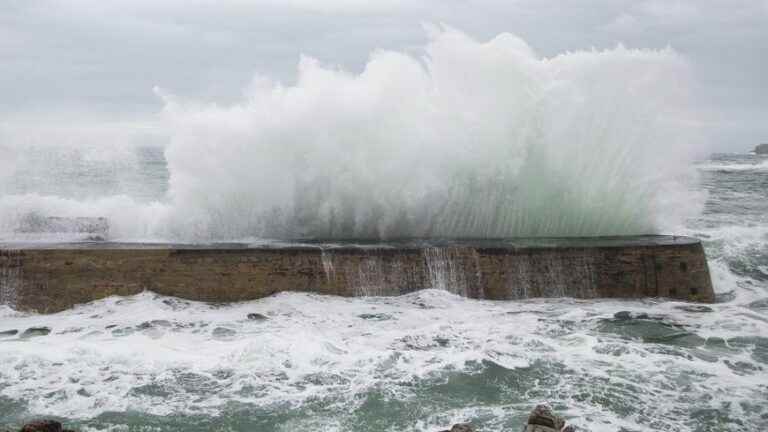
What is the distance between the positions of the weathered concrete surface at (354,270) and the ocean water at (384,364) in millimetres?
248

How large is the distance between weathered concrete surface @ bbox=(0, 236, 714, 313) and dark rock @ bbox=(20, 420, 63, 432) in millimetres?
4411

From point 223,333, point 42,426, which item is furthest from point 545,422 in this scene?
point 223,333

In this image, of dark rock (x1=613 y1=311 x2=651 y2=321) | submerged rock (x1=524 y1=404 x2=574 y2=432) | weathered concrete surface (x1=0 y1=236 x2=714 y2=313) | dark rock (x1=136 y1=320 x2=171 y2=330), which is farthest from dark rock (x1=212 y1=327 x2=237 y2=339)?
dark rock (x1=613 y1=311 x2=651 y2=321)

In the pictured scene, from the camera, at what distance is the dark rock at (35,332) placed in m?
8.12

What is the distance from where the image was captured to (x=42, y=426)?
16.3 feet

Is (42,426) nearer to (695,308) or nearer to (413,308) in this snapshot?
(413,308)

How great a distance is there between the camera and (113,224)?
38.3ft

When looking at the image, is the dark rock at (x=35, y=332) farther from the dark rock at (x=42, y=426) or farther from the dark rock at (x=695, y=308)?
the dark rock at (x=695, y=308)

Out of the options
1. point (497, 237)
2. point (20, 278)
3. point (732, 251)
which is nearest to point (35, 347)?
point (20, 278)

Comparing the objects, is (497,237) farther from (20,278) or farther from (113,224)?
(20,278)

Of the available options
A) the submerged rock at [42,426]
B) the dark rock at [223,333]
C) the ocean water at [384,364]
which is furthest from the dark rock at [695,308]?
the submerged rock at [42,426]

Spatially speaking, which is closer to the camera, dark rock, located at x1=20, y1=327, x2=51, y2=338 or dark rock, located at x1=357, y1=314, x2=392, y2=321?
dark rock, located at x1=20, y1=327, x2=51, y2=338

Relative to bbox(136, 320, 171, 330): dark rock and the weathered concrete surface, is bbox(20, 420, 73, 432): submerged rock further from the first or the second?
the weathered concrete surface

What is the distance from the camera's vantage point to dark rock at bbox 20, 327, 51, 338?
26.6ft
